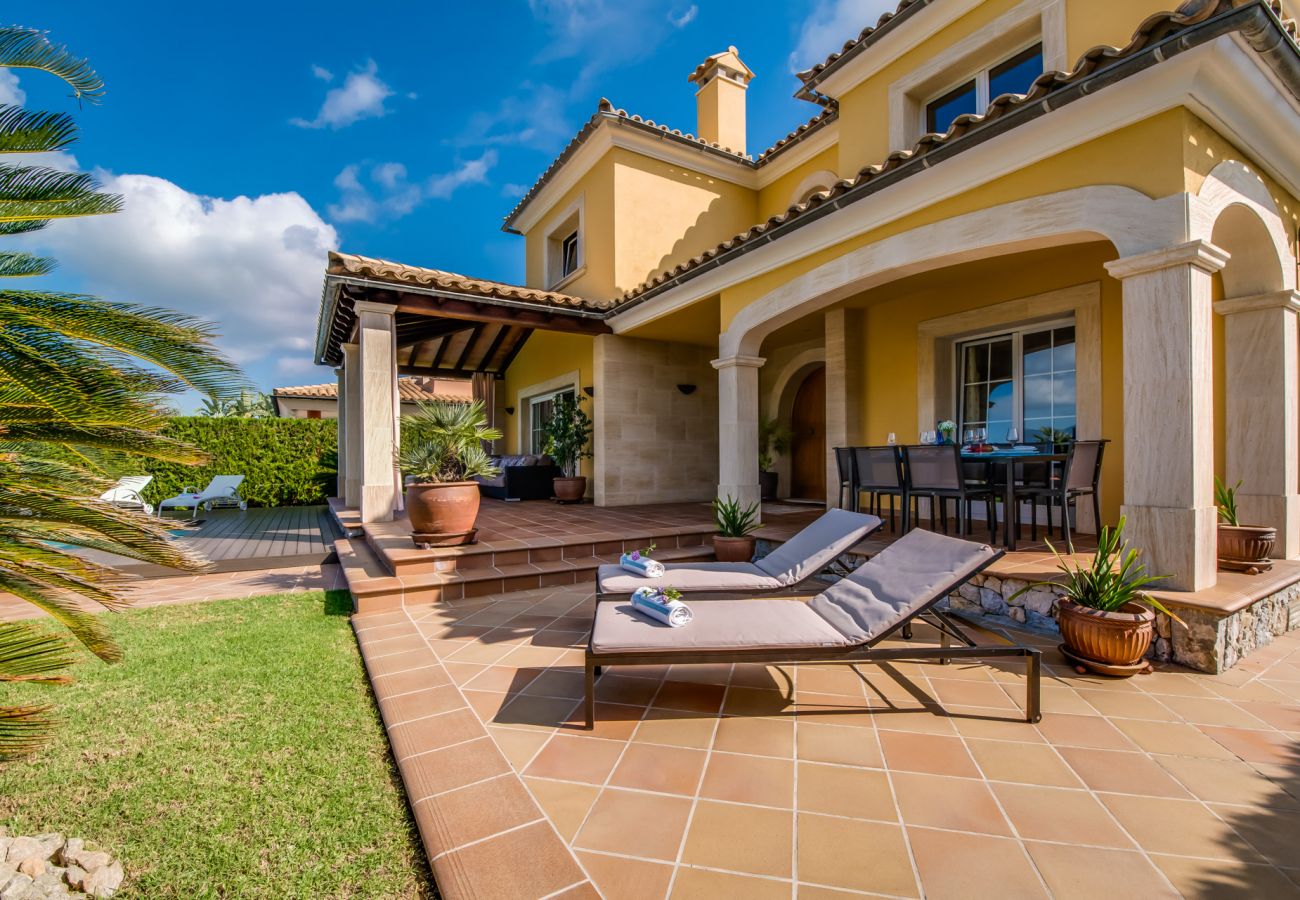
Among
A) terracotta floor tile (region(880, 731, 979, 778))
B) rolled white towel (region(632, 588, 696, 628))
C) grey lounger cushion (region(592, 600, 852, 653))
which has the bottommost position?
terracotta floor tile (region(880, 731, 979, 778))

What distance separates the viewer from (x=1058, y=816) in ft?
6.87

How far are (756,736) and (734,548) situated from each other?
11.6ft

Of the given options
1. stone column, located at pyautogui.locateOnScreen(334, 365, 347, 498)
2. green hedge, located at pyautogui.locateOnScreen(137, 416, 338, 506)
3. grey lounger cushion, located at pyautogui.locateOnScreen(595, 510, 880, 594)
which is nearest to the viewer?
grey lounger cushion, located at pyautogui.locateOnScreen(595, 510, 880, 594)

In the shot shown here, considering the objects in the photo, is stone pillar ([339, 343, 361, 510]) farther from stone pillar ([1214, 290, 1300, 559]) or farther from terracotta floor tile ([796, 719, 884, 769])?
stone pillar ([1214, 290, 1300, 559])

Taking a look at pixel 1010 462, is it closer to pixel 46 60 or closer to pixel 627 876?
pixel 627 876

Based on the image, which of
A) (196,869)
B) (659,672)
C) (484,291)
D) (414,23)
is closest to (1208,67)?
(659,672)

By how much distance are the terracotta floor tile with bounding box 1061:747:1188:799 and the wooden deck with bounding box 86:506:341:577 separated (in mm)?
6764

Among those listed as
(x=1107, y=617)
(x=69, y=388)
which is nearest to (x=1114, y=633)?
(x=1107, y=617)

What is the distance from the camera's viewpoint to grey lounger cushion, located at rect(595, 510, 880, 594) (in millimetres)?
3977

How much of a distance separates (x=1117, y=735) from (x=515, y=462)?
10689 mm

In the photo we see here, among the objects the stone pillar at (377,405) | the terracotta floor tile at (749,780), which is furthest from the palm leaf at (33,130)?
the stone pillar at (377,405)

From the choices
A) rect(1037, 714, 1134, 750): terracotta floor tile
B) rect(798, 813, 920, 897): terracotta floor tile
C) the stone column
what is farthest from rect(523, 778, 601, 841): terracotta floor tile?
the stone column

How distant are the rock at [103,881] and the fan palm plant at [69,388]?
68cm

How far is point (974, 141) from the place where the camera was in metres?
4.38
